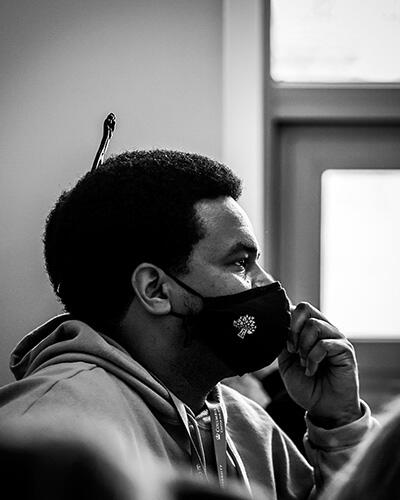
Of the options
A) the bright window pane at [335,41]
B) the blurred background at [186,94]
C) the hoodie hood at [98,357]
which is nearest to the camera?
the hoodie hood at [98,357]

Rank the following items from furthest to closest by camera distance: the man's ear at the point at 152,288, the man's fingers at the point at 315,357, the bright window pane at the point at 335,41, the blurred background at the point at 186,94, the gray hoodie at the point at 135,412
Result: the bright window pane at the point at 335,41 < the blurred background at the point at 186,94 < the man's fingers at the point at 315,357 < the man's ear at the point at 152,288 < the gray hoodie at the point at 135,412

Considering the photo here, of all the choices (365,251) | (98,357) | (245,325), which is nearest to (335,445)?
(245,325)

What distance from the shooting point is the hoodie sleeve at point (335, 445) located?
5.09ft

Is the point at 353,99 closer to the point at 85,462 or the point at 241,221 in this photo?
the point at 241,221

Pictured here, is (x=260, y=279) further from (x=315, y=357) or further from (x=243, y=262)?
(x=315, y=357)

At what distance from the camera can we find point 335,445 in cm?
156

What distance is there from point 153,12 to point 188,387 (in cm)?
211

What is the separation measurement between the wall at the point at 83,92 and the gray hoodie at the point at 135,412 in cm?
173

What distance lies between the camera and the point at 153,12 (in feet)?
10.7

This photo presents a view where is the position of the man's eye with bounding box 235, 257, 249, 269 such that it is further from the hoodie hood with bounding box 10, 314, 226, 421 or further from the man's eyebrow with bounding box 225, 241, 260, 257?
the hoodie hood with bounding box 10, 314, 226, 421

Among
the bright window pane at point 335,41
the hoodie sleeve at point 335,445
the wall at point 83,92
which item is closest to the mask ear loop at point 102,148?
the hoodie sleeve at point 335,445

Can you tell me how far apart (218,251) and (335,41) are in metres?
2.09

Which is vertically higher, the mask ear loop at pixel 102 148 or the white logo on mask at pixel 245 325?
the mask ear loop at pixel 102 148

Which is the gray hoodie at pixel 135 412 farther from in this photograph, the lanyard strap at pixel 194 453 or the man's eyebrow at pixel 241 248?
the man's eyebrow at pixel 241 248
